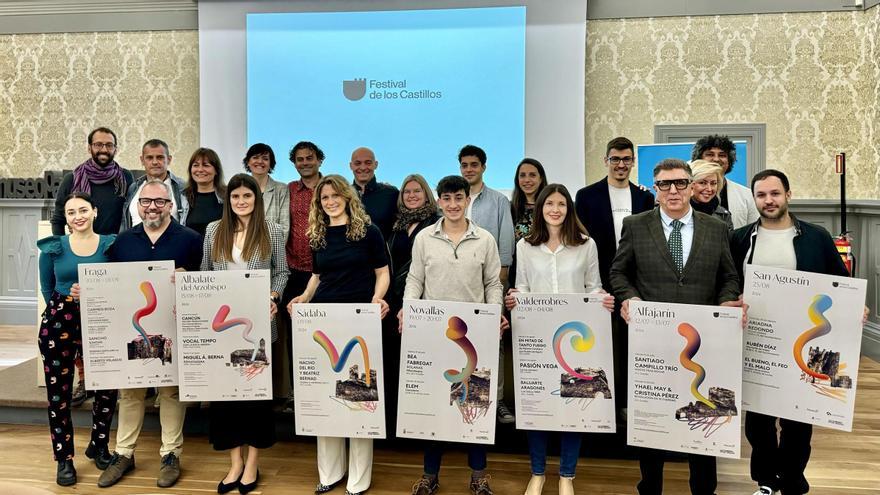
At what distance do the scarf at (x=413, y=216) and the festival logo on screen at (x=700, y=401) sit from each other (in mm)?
1503

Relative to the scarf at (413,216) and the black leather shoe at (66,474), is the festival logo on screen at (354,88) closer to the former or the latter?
the scarf at (413,216)

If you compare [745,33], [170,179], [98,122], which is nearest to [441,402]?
[170,179]

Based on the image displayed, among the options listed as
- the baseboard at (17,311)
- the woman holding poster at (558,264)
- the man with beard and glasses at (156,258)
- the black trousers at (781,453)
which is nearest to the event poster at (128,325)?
the man with beard and glasses at (156,258)

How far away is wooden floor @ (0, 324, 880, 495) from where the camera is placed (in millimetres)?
2908

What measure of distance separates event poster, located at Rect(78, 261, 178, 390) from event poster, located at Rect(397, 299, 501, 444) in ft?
3.68

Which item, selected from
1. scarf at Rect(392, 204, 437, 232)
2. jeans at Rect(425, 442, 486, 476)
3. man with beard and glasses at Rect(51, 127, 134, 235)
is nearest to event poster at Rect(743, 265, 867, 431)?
jeans at Rect(425, 442, 486, 476)

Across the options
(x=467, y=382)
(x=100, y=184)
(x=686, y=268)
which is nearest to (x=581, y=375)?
(x=467, y=382)

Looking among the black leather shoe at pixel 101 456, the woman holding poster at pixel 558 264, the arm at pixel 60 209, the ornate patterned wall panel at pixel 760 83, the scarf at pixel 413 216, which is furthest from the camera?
the ornate patterned wall panel at pixel 760 83

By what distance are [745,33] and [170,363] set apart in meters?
5.55

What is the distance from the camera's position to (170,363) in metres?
2.85

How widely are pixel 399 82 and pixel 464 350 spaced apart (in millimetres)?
3934

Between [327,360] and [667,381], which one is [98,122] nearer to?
[327,360]

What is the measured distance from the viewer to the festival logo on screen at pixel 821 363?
89.6 inches

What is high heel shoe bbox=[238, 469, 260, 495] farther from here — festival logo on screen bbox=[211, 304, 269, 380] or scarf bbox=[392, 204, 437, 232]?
scarf bbox=[392, 204, 437, 232]
